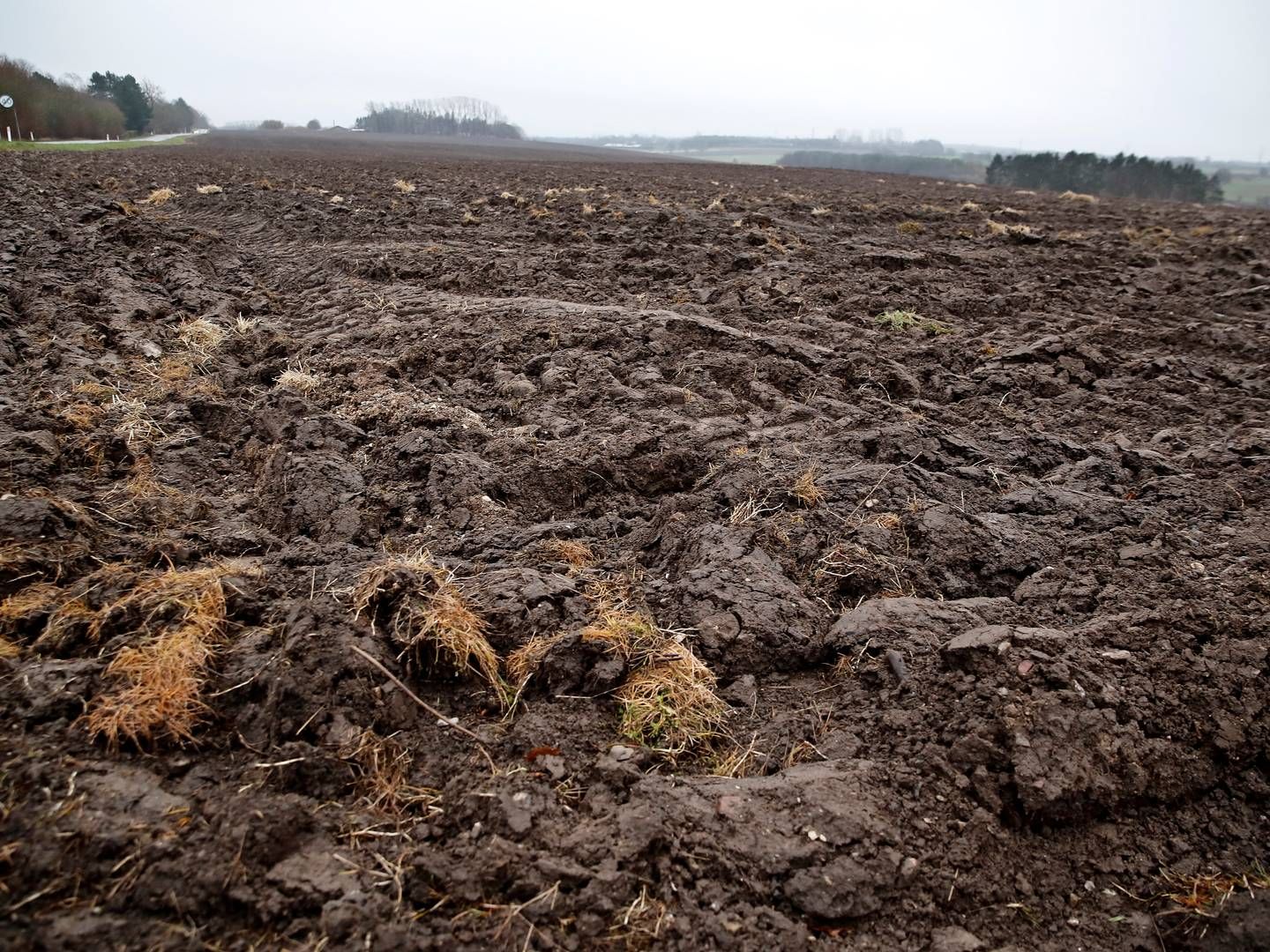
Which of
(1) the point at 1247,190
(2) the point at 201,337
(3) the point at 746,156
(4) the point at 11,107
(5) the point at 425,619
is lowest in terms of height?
(5) the point at 425,619

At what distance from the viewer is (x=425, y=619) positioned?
2.80 m

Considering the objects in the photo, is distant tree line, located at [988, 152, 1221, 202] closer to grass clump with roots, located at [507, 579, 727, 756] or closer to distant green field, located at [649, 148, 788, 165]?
distant green field, located at [649, 148, 788, 165]

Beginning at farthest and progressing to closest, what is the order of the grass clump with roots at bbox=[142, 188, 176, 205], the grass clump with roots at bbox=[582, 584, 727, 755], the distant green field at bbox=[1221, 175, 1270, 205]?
1. the distant green field at bbox=[1221, 175, 1270, 205]
2. the grass clump with roots at bbox=[142, 188, 176, 205]
3. the grass clump with roots at bbox=[582, 584, 727, 755]

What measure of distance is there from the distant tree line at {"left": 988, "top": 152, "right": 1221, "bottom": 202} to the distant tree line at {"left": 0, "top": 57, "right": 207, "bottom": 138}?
60.7 metres

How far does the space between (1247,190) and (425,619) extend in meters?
101

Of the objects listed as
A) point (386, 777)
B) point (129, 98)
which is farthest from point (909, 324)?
point (129, 98)

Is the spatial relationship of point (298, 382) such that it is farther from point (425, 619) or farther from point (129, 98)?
point (129, 98)

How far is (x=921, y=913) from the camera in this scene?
7.01ft

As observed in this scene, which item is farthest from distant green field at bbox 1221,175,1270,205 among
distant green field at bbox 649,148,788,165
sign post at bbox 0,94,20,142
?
sign post at bbox 0,94,20,142

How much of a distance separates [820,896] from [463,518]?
2567mm

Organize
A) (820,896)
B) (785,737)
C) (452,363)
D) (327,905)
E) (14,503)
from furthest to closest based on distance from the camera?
(452,363), (14,503), (785,737), (820,896), (327,905)

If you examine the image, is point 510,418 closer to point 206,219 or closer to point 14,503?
point 14,503

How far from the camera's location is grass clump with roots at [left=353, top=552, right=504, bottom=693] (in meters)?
2.77

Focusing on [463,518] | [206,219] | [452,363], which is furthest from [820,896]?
[206,219]
